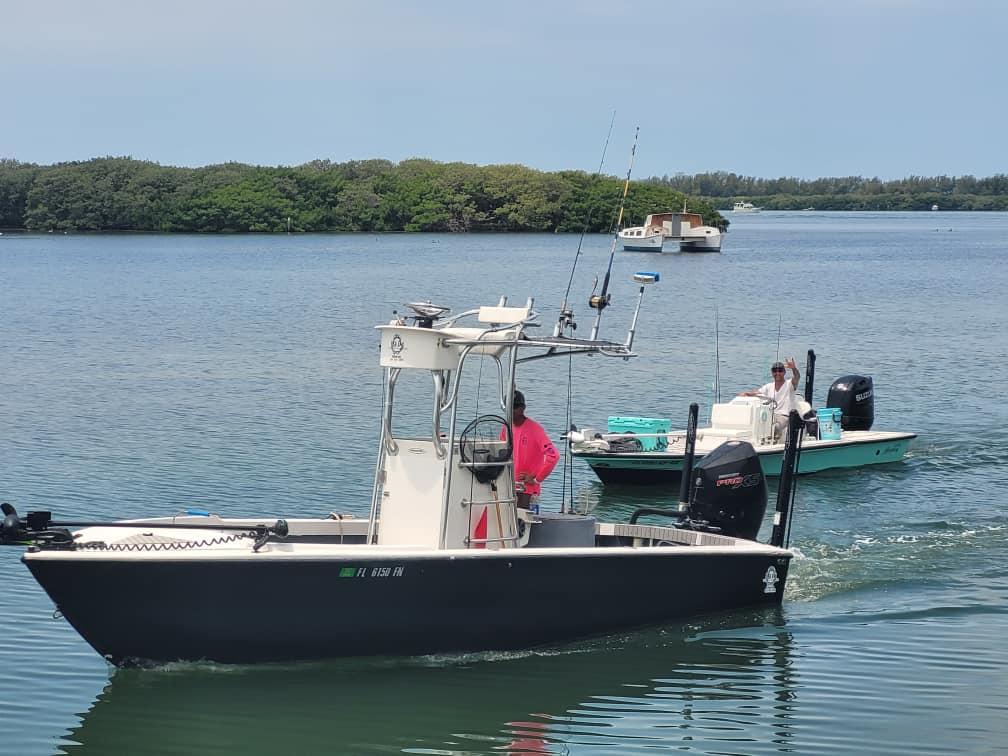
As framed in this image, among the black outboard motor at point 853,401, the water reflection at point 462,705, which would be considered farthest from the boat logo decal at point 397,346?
the black outboard motor at point 853,401

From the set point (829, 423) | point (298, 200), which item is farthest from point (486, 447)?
point (298, 200)

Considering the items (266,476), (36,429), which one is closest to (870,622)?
(266,476)

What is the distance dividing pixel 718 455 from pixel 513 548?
2972 millimetres

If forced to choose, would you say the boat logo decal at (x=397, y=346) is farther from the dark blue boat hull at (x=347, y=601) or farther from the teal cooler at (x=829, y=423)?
the teal cooler at (x=829, y=423)

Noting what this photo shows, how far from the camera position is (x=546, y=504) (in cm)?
1870

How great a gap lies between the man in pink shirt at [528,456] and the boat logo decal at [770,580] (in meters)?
2.30

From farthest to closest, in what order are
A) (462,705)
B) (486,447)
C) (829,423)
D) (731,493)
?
(829,423)
(731,493)
(486,447)
(462,705)

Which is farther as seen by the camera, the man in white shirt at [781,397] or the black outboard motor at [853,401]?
the black outboard motor at [853,401]

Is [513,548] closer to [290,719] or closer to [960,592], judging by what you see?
[290,719]

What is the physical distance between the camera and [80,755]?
1048cm

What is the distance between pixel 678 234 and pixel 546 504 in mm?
89983

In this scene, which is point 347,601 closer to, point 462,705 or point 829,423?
point 462,705

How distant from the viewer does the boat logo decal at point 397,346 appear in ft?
38.4

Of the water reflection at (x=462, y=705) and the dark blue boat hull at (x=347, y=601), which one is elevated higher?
the dark blue boat hull at (x=347, y=601)
